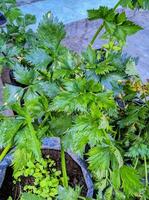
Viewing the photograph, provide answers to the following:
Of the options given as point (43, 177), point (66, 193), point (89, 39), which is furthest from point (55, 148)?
point (89, 39)

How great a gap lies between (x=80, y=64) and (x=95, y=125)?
0.20 m

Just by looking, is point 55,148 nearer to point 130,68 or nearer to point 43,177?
point 43,177

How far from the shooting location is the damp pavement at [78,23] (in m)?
2.43

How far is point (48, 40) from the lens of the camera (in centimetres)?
90

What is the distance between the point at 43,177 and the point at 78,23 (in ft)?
4.63

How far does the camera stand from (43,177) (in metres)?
1.31

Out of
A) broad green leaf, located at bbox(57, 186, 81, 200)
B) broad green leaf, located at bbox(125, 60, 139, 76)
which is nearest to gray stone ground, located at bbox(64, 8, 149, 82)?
broad green leaf, located at bbox(125, 60, 139, 76)

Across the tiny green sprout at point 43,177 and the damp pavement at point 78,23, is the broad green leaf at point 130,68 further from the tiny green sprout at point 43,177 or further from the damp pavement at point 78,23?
the damp pavement at point 78,23

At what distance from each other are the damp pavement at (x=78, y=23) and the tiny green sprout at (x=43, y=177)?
1190 mm

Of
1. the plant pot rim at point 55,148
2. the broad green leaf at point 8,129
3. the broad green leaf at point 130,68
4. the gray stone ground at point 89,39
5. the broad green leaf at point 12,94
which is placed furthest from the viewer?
the gray stone ground at point 89,39

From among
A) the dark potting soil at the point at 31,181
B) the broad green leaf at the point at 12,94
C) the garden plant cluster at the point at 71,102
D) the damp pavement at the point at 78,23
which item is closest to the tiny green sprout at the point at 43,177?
the dark potting soil at the point at 31,181

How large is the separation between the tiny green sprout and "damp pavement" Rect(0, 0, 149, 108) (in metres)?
1.19

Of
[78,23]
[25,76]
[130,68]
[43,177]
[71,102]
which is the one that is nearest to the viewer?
[71,102]

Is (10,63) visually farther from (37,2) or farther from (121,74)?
(37,2)
